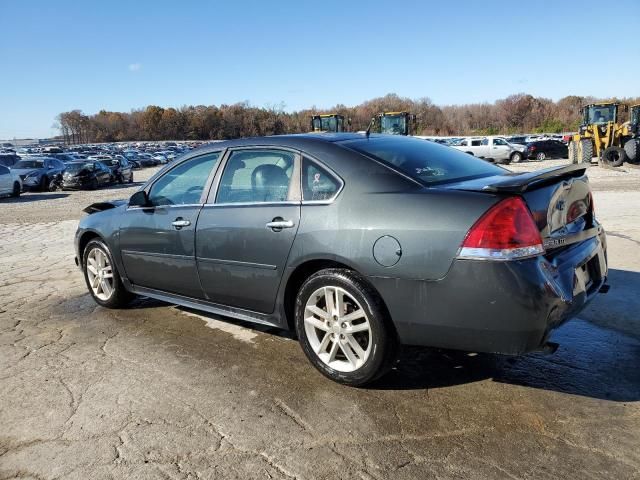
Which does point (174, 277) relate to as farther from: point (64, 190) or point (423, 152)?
point (64, 190)

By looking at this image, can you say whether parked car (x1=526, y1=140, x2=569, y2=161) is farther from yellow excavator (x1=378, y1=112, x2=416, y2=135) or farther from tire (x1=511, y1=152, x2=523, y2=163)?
yellow excavator (x1=378, y1=112, x2=416, y2=135)

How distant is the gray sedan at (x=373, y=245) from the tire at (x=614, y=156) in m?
22.7

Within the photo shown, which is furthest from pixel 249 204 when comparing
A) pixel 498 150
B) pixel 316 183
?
pixel 498 150

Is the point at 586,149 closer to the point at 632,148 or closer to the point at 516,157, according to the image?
the point at 632,148

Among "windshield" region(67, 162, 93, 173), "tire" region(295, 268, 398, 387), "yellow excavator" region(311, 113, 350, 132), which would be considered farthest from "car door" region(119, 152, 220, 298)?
"yellow excavator" region(311, 113, 350, 132)

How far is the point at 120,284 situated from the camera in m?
5.11

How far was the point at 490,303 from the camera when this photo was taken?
2.76 m

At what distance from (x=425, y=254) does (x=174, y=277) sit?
2.31 m

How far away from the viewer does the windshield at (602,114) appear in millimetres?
25609

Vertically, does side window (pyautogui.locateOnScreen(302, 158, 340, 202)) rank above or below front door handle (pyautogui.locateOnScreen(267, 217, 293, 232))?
above

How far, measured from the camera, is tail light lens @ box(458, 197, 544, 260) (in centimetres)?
274

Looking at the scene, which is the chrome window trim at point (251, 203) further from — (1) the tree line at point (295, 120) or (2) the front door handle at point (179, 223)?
(1) the tree line at point (295, 120)

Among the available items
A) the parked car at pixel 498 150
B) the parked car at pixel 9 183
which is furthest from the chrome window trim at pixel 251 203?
the parked car at pixel 498 150

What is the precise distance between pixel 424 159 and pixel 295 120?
109 m
